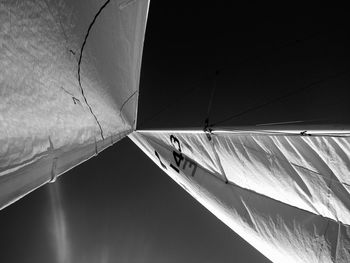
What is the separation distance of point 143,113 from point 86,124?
112 cm

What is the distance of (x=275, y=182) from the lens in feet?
5.04

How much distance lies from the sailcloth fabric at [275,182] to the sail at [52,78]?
2.33 feet

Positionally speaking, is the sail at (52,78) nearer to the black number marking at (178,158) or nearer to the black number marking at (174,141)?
the black number marking at (174,141)

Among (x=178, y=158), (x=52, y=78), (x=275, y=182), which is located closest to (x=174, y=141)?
(x=178, y=158)

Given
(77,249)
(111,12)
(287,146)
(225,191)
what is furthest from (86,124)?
(77,249)

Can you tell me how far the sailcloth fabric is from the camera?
1.31m

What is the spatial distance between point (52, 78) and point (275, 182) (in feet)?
4.09

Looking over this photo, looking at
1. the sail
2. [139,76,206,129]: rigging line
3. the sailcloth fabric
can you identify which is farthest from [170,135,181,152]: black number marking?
the sail

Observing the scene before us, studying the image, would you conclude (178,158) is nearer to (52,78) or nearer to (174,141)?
(174,141)

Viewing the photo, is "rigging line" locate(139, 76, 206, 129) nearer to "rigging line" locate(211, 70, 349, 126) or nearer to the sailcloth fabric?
the sailcloth fabric

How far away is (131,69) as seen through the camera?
1.27 metres

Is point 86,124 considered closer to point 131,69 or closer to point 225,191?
point 131,69

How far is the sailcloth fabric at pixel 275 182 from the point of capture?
1.31 m

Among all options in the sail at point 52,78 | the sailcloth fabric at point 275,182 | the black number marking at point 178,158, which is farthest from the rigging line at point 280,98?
the sail at point 52,78
